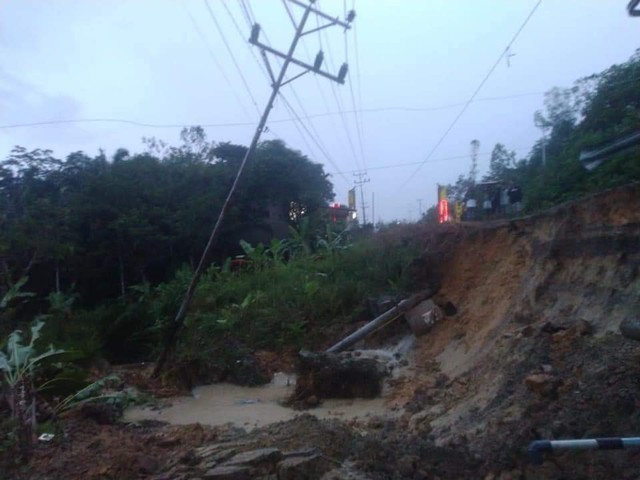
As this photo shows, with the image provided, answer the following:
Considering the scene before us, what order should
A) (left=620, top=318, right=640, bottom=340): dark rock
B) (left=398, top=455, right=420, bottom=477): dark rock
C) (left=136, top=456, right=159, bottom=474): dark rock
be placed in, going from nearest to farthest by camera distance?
(left=398, top=455, right=420, bottom=477): dark rock
(left=620, top=318, right=640, bottom=340): dark rock
(left=136, top=456, right=159, bottom=474): dark rock

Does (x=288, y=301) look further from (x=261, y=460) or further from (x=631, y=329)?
(x=631, y=329)

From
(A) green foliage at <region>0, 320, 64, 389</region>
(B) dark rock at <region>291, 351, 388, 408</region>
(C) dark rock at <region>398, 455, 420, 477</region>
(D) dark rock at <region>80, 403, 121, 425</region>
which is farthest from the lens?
(B) dark rock at <region>291, 351, 388, 408</region>

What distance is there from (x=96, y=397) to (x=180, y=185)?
1959 cm

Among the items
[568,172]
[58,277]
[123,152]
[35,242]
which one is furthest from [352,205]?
[568,172]

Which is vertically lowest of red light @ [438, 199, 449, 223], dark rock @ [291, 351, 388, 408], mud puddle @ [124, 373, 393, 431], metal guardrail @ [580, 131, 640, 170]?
mud puddle @ [124, 373, 393, 431]

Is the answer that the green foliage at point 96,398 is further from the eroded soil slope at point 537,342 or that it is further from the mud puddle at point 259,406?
the eroded soil slope at point 537,342

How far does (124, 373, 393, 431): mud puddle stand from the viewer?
1354 centimetres

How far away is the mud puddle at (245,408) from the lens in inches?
533

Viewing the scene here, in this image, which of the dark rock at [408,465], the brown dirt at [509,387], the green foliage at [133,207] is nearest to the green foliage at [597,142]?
the brown dirt at [509,387]

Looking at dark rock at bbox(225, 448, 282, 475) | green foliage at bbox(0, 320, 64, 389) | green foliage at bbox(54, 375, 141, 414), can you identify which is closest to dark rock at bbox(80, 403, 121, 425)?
green foliage at bbox(54, 375, 141, 414)

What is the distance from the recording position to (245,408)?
50.4 feet

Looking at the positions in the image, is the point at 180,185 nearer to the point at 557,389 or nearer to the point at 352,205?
the point at 352,205

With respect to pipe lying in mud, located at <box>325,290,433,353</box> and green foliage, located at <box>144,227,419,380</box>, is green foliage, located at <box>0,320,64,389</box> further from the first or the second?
pipe lying in mud, located at <box>325,290,433,353</box>

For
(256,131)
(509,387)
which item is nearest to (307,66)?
(256,131)
